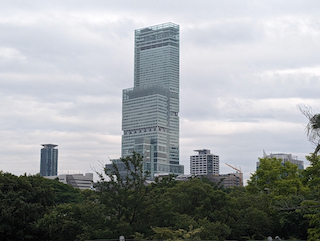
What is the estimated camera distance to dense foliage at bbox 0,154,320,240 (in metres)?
26.6

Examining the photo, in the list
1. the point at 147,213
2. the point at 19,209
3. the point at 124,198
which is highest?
the point at 124,198

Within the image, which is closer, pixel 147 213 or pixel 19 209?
pixel 147 213

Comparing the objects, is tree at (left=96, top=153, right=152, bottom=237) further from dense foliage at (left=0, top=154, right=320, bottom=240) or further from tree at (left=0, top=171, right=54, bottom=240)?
Result: tree at (left=0, top=171, right=54, bottom=240)

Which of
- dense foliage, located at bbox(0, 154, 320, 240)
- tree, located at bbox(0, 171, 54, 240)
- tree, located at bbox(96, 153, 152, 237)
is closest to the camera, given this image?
dense foliage, located at bbox(0, 154, 320, 240)

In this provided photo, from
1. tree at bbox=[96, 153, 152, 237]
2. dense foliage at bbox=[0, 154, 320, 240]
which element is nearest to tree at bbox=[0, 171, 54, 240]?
dense foliage at bbox=[0, 154, 320, 240]

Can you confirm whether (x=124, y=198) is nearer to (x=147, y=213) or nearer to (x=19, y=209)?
(x=147, y=213)

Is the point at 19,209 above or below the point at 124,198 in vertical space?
below

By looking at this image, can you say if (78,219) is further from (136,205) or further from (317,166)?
(317,166)

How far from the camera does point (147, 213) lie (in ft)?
91.5

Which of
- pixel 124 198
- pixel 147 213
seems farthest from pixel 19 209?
pixel 147 213

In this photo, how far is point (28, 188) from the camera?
121ft

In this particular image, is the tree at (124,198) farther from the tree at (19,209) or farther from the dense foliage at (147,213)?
the tree at (19,209)

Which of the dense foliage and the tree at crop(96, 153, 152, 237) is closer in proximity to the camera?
the dense foliage

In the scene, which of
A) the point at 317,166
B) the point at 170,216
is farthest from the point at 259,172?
the point at 170,216
